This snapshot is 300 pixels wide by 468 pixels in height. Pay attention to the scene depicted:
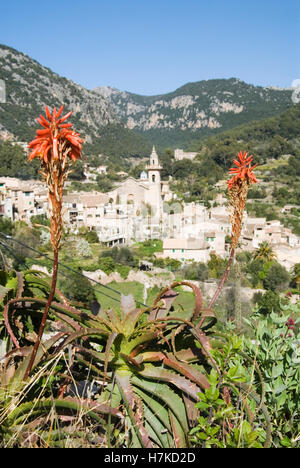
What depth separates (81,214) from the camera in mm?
32062

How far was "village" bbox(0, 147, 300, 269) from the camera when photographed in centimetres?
2656

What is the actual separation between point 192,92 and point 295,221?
12418cm

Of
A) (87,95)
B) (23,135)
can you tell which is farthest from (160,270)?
(87,95)

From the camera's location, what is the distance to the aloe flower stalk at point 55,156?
97 cm

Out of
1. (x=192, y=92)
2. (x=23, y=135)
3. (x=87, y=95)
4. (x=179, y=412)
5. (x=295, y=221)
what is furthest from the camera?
(x=192, y=92)

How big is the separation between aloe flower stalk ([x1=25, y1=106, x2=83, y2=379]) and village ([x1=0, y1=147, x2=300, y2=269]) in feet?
80.8

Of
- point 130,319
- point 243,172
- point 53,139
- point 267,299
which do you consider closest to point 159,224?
point 267,299

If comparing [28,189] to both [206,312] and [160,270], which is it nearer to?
[160,270]

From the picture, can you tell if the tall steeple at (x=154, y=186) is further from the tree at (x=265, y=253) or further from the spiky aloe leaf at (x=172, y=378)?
the spiky aloe leaf at (x=172, y=378)

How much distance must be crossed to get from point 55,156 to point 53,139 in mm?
49

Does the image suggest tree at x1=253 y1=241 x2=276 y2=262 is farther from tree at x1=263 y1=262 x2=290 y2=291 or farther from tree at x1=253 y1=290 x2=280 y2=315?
tree at x1=253 y1=290 x2=280 y2=315

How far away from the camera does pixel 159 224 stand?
109 ft

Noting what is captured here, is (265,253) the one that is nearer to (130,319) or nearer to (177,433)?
(130,319)

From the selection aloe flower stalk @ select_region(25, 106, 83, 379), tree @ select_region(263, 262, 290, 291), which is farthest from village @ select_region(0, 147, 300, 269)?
aloe flower stalk @ select_region(25, 106, 83, 379)
